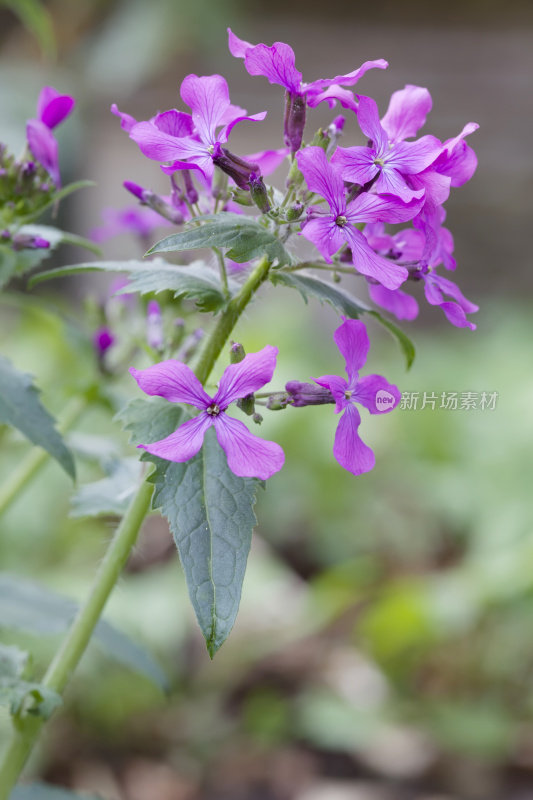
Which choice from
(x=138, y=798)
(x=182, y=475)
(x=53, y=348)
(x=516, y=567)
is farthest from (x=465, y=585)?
(x=53, y=348)

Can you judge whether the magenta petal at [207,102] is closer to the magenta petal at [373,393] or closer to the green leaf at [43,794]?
the magenta petal at [373,393]

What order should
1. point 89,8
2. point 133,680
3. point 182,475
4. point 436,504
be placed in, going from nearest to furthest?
point 182,475
point 133,680
point 436,504
point 89,8

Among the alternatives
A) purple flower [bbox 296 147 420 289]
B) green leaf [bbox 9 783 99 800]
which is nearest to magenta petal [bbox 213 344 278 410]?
purple flower [bbox 296 147 420 289]

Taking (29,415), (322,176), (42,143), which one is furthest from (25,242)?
(322,176)

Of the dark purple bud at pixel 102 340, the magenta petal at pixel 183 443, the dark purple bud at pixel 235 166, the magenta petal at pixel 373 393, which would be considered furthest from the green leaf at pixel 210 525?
the dark purple bud at pixel 102 340

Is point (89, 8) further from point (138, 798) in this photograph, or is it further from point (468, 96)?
point (138, 798)
